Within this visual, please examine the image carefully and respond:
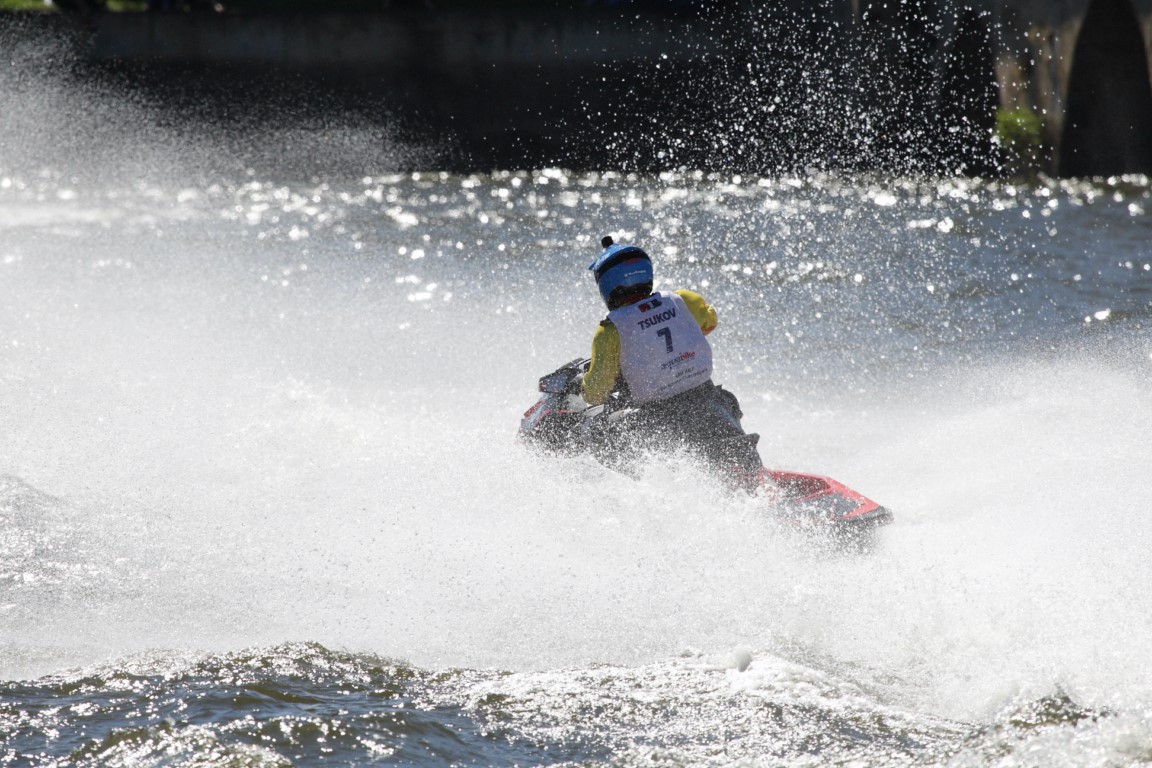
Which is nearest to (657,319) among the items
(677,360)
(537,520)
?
(677,360)

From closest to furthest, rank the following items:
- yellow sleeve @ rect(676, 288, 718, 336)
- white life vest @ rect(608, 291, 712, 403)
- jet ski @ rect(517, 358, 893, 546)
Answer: jet ski @ rect(517, 358, 893, 546)
white life vest @ rect(608, 291, 712, 403)
yellow sleeve @ rect(676, 288, 718, 336)

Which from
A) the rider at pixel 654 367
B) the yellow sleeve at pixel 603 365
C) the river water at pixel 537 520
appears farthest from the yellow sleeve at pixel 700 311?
the river water at pixel 537 520

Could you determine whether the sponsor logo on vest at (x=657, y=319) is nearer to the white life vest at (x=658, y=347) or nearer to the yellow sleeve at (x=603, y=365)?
the white life vest at (x=658, y=347)

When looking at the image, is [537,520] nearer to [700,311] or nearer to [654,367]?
[654,367]

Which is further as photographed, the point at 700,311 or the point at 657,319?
the point at 700,311

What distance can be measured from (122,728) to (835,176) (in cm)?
2352

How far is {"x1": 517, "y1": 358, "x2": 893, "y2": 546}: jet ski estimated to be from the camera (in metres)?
8.45

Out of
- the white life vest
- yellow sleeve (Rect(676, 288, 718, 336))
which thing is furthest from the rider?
yellow sleeve (Rect(676, 288, 718, 336))

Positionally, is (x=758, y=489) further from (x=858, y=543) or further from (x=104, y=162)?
(x=104, y=162)

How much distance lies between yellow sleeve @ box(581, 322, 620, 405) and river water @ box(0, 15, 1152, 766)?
0.63 m

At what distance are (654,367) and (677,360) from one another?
18cm

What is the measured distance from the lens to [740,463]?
352 inches

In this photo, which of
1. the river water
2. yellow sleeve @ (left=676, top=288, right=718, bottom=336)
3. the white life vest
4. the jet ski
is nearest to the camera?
the river water

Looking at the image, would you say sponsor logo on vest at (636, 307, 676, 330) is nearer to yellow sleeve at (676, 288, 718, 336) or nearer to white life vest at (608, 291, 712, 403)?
white life vest at (608, 291, 712, 403)
